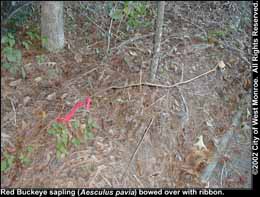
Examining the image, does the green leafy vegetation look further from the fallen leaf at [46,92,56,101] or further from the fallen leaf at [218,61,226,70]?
the fallen leaf at [218,61,226,70]

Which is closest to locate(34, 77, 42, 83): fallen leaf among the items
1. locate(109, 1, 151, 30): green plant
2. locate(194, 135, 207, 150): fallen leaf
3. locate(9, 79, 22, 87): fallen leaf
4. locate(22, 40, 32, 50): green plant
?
locate(9, 79, 22, 87): fallen leaf

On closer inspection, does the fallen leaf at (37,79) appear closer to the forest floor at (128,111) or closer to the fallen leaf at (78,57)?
the forest floor at (128,111)

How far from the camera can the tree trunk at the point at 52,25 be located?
3.82m

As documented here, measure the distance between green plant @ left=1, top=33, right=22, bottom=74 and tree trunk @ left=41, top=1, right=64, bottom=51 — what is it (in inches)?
16.4

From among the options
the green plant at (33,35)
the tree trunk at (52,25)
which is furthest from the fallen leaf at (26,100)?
the green plant at (33,35)

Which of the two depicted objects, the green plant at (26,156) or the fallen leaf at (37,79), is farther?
the fallen leaf at (37,79)

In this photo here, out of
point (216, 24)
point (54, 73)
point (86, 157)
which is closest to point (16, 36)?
point (54, 73)

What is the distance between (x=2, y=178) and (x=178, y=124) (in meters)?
1.79

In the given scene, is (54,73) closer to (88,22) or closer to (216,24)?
(88,22)

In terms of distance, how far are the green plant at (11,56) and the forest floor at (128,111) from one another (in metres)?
0.11

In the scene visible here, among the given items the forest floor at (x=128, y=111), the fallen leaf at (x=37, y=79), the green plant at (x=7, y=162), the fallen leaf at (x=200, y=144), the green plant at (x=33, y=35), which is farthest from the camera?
the green plant at (x=33, y=35)

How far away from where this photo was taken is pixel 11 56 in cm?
347

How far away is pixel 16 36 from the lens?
389 centimetres

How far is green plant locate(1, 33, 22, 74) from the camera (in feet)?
11.4
